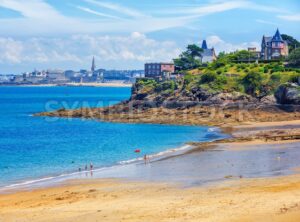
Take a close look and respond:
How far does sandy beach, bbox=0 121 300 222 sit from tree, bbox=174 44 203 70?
92035mm

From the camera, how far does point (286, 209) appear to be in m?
21.7

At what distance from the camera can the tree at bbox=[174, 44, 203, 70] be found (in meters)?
135

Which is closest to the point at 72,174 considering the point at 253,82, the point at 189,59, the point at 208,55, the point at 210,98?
the point at 210,98

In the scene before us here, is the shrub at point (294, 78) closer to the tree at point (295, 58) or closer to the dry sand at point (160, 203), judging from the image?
the tree at point (295, 58)

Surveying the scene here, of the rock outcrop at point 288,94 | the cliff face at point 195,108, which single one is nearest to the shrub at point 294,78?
the rock outcrop at point 288,94

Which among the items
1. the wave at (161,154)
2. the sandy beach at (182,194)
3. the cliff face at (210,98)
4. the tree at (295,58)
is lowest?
the wave at (161,154)

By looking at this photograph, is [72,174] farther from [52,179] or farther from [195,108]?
[195,108]

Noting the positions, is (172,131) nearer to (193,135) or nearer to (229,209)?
(193,135)

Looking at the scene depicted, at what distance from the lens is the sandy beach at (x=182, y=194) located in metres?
22.6

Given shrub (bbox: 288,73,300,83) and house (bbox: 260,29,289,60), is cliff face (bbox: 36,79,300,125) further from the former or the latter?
house (bbox: 260,29,289,60)

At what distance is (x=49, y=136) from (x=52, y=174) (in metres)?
31.1

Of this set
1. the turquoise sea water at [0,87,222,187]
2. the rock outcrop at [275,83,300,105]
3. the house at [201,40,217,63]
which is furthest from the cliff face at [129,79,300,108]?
the house at [201,40,217,63]

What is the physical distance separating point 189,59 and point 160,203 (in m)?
111

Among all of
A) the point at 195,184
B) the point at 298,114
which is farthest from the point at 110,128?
the point at 195,184
